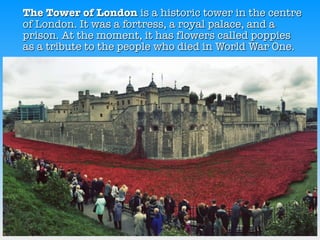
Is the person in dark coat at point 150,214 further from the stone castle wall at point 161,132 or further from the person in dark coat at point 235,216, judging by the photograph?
the stone castle wall at point 161,132

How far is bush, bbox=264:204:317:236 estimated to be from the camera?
1085cm

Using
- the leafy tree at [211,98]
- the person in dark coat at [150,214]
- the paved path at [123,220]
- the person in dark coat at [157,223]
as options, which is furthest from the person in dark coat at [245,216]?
the leafy tree at [211,98]

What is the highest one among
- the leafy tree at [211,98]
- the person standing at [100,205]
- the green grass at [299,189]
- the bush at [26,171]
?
the leafy tree at [211,98]

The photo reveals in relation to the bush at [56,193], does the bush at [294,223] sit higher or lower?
lower

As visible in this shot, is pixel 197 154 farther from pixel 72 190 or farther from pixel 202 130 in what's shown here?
pixel 72 190

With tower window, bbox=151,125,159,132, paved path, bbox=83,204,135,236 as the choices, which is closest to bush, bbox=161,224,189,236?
paved path, bbox=83,204,135,236

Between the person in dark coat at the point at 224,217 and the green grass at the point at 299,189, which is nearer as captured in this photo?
the person in dark coat at the point at 224,217

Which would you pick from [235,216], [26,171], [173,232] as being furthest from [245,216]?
[26,171]

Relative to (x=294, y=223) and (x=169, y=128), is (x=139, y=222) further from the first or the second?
(x=169, y=128)

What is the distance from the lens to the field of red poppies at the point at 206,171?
53.1 ft

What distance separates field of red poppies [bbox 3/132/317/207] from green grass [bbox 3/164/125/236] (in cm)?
440

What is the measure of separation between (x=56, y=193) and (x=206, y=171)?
9.35m

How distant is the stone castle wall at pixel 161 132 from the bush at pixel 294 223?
42.0 feet

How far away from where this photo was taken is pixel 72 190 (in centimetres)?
1358
